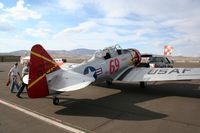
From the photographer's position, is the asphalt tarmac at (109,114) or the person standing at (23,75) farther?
the person standing at (23,75)

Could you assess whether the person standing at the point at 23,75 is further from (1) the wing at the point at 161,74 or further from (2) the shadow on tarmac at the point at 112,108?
(1) the wing at the point at 161,74

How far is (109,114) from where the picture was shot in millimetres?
7363

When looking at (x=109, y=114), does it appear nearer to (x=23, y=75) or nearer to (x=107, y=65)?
(x=107, y=65)

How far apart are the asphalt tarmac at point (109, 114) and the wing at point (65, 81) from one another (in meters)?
0.84

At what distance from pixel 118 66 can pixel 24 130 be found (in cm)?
732

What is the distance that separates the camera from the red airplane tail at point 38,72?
724 cm

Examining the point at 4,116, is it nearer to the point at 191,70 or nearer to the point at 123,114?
the point at 123,114

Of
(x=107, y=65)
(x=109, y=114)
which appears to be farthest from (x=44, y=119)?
(x=107, y=65)

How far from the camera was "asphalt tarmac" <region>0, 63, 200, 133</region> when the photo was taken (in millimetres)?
5996

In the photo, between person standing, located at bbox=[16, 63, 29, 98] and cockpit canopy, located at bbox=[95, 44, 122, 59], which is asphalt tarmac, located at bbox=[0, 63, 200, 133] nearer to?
person standing, located at bbox=[16, 63, 29, 98]

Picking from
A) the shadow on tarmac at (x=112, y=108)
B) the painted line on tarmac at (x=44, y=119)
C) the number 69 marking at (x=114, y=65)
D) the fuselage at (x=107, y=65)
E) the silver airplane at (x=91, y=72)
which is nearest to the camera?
the painted line on tarmac at (x=44, y=119)

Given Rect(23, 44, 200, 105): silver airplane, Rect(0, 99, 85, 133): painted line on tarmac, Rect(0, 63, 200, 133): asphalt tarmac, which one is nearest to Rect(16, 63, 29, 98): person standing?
Rect(0, 63, 200, 133): asphalt tarmac

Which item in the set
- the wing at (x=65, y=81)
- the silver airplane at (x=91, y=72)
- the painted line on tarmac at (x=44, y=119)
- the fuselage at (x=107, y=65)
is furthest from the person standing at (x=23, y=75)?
the wing at (x=65, y=81)

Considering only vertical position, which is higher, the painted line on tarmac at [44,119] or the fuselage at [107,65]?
the fuselage at [107,65]
